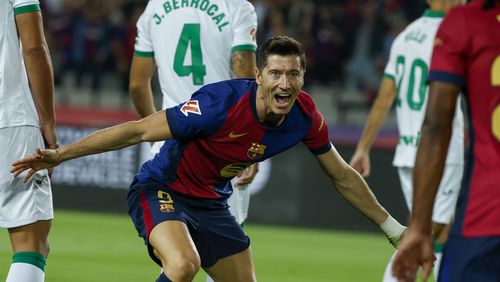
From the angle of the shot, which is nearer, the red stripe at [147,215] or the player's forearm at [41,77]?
the player's forearm at [41,77]

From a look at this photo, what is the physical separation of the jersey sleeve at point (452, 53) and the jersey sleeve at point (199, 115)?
2.13m

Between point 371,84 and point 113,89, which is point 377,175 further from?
point 113,89

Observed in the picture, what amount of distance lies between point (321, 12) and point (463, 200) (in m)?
13.8

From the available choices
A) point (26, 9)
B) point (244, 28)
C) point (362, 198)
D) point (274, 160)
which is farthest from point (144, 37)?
point (274, 160)

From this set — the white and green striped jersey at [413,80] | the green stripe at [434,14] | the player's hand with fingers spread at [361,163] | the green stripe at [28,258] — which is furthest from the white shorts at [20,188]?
the green stripe at [434,14]

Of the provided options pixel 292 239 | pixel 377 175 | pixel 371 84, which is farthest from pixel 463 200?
pixel 371 84

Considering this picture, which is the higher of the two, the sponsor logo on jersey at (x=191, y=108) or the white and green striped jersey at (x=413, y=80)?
the sponsor logo on jersey at (x=191, y=108)

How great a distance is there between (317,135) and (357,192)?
0.38m

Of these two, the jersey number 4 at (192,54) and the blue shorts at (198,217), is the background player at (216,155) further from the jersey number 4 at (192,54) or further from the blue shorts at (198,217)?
the jersey number 4 at (192,54)

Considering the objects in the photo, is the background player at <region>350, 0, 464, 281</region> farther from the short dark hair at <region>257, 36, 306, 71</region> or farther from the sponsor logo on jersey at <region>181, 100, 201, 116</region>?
the sponsor logo on jersey at <region>181, 100, 201, 116</region>

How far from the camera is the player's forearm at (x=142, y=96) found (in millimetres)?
7219

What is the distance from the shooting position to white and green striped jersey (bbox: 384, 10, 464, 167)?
7.97 meters

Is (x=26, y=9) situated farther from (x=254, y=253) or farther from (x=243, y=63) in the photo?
(x=254, y=253)

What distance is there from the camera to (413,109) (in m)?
8.12
